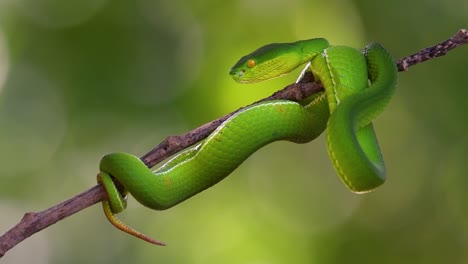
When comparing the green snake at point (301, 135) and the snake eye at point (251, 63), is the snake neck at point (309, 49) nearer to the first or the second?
the green snake at point (301, 135)

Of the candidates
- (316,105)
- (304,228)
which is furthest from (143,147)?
(316,105)

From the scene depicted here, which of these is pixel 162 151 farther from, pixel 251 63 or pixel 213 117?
pixel 213 117

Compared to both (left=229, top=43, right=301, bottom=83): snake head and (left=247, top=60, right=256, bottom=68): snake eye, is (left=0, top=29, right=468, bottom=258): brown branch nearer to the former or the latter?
(left=229, top=43, right=301, bottom=83): snake head

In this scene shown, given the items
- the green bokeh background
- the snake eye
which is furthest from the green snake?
the green bokeh background

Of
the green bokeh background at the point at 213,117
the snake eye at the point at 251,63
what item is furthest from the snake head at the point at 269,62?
the green bokeh background at the point at 213,117

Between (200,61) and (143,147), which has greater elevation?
(200,61)

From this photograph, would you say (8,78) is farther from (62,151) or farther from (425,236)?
(425,236)

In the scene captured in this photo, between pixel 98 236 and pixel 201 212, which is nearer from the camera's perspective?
pixel 201 212
